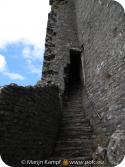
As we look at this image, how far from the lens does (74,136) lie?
6.96 m

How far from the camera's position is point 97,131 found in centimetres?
675

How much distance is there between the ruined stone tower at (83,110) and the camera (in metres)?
4.91

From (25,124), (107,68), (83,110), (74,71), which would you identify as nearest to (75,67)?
(74,71)

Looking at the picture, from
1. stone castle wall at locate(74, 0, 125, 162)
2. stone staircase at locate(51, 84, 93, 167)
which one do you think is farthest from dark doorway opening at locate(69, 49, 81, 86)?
stone staircase at locate(51, 84, 93, 167)

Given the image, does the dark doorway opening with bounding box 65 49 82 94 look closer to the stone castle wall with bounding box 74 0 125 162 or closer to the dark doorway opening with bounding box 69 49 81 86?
the dark doorway opening with bounding box 69 49 81 86

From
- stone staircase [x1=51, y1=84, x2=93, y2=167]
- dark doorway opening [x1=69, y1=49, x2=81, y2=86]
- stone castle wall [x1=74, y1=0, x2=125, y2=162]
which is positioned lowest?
stone staircase [x1=51, y1=84, x2=93, y2=167]

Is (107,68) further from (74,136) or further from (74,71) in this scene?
(74,71)

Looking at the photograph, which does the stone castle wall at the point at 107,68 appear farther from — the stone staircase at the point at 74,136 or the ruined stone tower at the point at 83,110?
the stone staircase at the point at 74,136

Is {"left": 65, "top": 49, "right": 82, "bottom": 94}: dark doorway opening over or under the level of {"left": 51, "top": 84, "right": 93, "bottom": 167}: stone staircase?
over

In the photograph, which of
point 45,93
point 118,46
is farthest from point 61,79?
point 118,46

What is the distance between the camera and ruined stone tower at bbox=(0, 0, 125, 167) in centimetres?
491

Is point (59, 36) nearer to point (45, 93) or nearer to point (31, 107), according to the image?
point (45, 93)

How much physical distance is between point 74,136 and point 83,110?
1705mm

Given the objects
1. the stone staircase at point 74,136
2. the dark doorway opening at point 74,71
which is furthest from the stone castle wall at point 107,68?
the dark doorway opening at point 74,71
